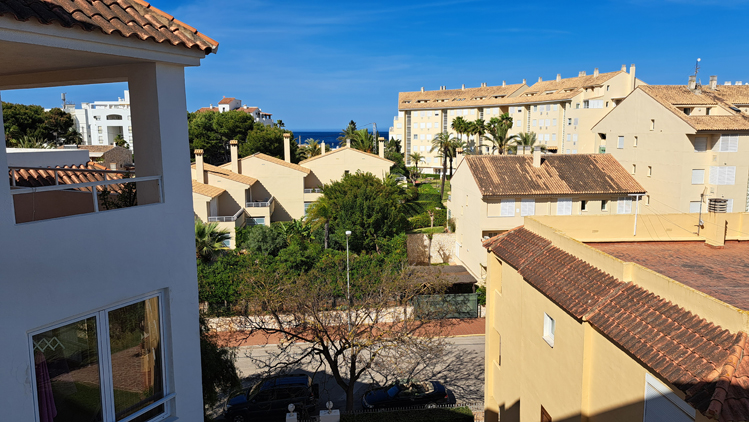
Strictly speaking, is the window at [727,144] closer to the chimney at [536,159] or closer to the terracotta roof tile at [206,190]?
the chimney at [536,159]

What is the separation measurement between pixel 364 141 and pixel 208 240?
43.1m

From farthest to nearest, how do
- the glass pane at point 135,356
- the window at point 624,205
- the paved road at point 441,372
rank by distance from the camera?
the window at point 624,205 < the paved road at point 441,372 < the glass pane at point 135,356

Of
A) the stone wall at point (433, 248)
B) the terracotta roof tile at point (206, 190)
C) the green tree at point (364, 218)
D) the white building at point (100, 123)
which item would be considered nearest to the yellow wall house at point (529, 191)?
the stone wall at point (433, 248)

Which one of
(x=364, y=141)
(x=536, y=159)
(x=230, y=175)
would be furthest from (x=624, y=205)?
(x=364, y=141)

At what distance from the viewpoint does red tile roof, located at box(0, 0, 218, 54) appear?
Result: 436 cm

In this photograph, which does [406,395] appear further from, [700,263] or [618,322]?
[618,322]

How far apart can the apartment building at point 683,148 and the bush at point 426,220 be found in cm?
1616

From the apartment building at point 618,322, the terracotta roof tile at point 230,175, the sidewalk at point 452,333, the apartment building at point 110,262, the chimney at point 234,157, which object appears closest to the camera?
the apartment building at point 110,262

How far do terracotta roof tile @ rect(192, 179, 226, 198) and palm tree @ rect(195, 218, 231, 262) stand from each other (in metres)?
3.96

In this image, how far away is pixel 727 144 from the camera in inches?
1352

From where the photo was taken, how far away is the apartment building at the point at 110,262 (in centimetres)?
429

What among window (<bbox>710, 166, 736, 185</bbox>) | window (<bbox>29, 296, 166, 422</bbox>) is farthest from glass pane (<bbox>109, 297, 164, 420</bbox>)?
window (<bbox>710, 166, 736, 185</bbox>)

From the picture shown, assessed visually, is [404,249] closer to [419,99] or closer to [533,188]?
[533,188]

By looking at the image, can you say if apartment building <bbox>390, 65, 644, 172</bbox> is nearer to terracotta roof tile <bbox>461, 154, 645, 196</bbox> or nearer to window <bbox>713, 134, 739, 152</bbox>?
terracotta roof tile <bbox>461, 154, 645, 196</bbox>
